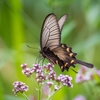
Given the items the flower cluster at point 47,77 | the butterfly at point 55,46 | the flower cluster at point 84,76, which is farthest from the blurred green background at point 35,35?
the flower cluster at point 47,77

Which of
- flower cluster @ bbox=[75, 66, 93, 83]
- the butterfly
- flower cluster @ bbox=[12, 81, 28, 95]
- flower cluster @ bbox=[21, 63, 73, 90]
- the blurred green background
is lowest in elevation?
flower cluster @ bbox=[12, 81, 28, 95]

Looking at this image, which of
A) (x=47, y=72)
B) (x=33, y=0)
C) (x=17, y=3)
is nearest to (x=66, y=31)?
(x=17, y=3)

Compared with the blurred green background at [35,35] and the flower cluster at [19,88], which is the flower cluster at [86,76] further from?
the flower cluster at [19,88]

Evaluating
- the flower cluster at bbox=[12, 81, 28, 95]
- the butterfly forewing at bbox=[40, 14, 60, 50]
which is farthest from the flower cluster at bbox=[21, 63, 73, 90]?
the butterfly forewing at bbox=[40, 14, 60, 50]

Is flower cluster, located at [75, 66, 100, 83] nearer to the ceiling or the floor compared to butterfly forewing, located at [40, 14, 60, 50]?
nearer to the ceiling

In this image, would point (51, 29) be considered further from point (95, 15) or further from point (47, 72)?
point (95, 15)

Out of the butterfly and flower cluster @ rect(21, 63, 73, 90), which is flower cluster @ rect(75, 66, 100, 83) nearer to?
the butterfly

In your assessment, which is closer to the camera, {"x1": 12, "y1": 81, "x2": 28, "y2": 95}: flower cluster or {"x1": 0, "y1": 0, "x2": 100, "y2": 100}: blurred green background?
{"x1": 12, "y1": 81, "x2": 28, "y2": 95}: flower cluster

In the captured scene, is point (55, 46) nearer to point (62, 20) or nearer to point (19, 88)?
point (62, 20)
